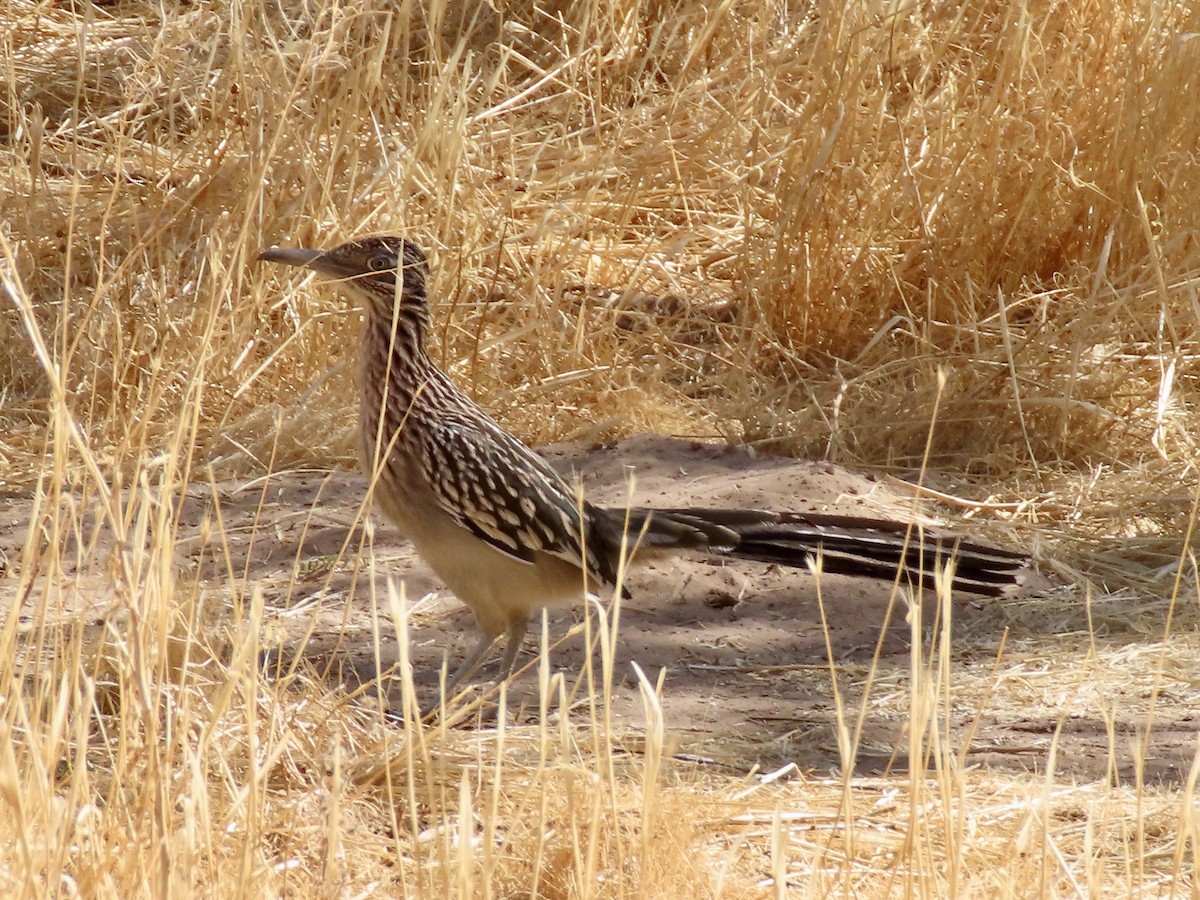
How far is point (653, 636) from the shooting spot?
4797mm

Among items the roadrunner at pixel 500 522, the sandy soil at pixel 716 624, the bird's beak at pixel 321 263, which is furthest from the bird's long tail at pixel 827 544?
the bird's beak at pixel 321 263

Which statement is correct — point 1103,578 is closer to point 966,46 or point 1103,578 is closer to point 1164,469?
point 1164,469

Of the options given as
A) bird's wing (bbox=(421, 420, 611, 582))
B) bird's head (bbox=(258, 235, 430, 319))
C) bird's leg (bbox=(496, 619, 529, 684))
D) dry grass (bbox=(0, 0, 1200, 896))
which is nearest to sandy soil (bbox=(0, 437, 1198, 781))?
bird's leg (bbox=(496, 619, 529, 684))

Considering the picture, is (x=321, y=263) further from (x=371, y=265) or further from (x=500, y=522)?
(x=500, y=522)

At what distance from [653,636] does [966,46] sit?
10.3ft

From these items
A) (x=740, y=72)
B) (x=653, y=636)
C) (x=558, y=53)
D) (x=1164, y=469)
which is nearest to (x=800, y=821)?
(x=653, y=636)

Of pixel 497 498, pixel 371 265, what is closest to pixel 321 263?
pixel 371 265

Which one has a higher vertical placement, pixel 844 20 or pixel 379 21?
pixel 844 20

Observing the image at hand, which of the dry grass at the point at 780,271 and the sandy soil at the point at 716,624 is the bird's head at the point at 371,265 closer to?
the dry grass at the point at 780,271

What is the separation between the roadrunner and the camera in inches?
168

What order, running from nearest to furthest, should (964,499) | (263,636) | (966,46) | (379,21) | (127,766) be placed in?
(127,766)
(263,636)
(964,499)
(966,46)
(379,21)

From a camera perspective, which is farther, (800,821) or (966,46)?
(966,46)

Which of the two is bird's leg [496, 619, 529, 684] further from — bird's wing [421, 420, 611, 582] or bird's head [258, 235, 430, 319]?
bird's head [258, 235, 430, 319]

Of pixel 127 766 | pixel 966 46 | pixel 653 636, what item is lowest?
pixel 653 636
